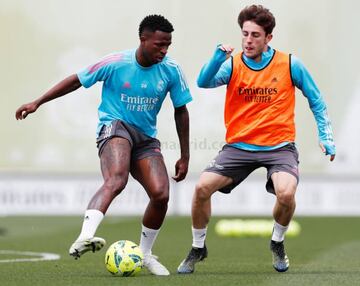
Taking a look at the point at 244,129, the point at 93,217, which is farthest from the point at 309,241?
the point at 93,217

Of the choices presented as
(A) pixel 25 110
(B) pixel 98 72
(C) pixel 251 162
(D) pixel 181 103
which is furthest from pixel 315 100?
(A) pixel 25 110

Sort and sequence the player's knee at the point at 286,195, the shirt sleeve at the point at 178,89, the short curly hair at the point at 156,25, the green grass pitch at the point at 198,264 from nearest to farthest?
the green grass pitch at the point at 198,264
the short curly hair at the point at 156,25
the player's knee at the point at 286,195
the shirt sleeve at the point at 178,89

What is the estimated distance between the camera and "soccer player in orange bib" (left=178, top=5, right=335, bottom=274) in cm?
1028

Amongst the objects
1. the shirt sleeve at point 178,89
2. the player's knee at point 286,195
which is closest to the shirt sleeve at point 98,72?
the shirt sleeve at point 178,89

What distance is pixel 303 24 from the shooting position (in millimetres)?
22859

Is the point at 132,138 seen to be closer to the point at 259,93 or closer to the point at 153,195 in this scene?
the point at 153,195

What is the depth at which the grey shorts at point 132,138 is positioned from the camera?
10148 millimetres

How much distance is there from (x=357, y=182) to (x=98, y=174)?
5.09m

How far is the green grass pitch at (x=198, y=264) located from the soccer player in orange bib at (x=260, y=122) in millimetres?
573

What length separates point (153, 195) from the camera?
33.4 feet

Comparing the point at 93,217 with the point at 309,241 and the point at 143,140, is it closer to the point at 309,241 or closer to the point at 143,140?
the point at 143,140

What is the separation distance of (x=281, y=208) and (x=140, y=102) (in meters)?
1.57

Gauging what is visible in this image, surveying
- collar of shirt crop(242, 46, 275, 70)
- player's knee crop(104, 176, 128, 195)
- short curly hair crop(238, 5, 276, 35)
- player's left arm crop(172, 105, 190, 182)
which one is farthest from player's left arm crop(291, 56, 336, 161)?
player's knee crop(104, 176, 128, 195)

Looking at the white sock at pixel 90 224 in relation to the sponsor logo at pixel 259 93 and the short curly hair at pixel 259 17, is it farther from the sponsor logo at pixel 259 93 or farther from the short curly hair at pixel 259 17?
the short curly hair at pixel 259 17
